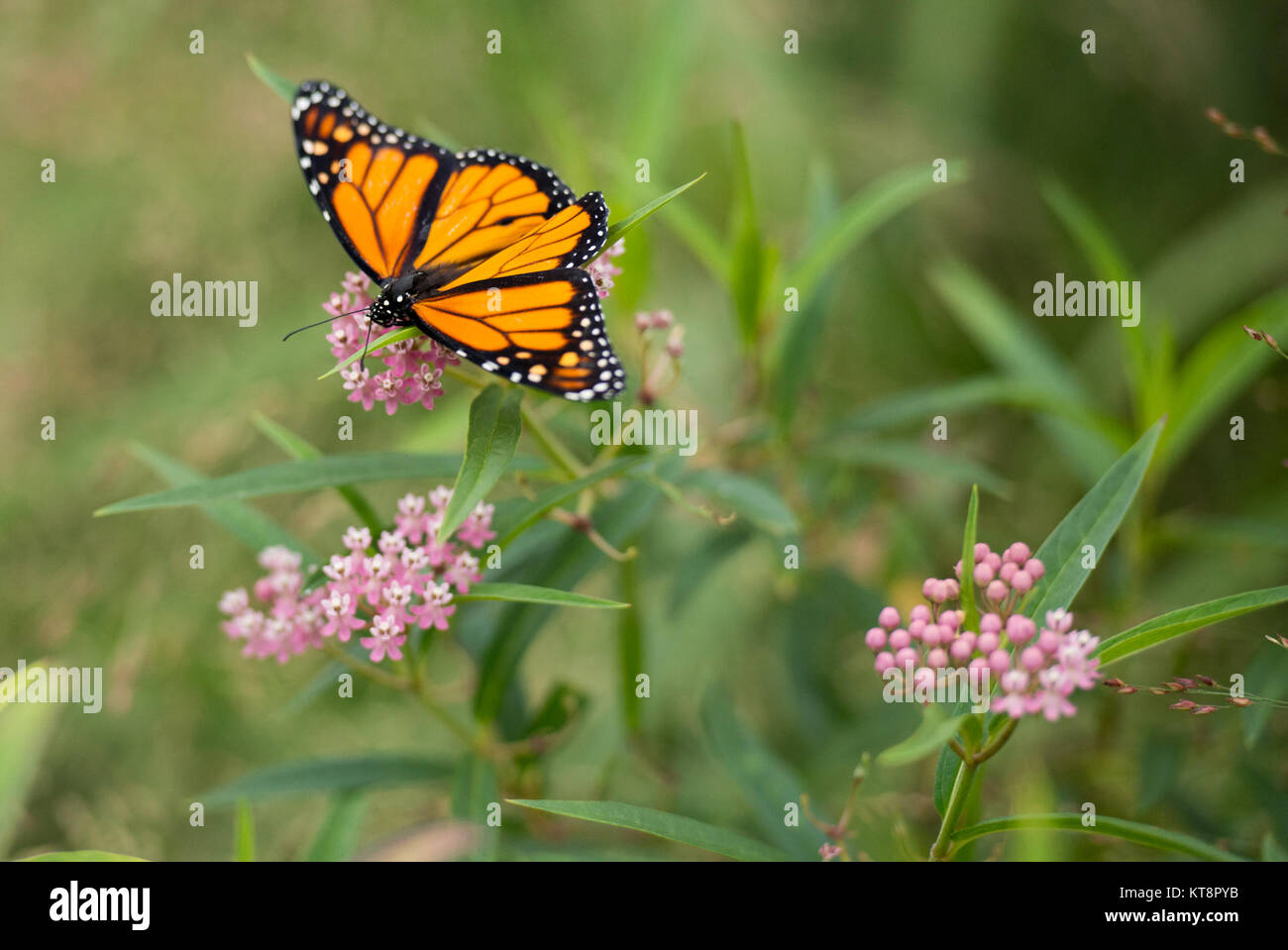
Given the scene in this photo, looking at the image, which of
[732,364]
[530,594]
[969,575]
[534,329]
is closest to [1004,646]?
[969,575]

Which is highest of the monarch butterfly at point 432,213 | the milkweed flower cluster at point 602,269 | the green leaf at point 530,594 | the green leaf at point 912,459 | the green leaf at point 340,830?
the monarch butterfly at point 432,213

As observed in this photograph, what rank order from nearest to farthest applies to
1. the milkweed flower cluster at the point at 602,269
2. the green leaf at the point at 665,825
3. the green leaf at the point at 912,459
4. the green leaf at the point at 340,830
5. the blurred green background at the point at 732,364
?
the green leaf at the point at 665,825 → the milkweed flower cluster at the point at 602,269 → the green leaf at the point at 340,830 → the green leaf at the point at 912,459 → the blurred green background at the point at 732,364

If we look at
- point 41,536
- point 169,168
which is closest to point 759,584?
point 41,536

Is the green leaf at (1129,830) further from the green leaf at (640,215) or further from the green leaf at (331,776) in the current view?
the green leaf at (331,776)

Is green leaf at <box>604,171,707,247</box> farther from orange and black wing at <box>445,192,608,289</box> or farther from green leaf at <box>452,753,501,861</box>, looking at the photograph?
green leaf at <box>452,753,501,861</box>

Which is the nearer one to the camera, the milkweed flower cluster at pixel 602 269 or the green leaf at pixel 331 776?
the milkweed flower cluster at pixel 602 269

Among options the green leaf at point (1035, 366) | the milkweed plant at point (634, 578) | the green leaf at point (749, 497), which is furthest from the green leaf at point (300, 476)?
the green leaf at point (1035, 366)
